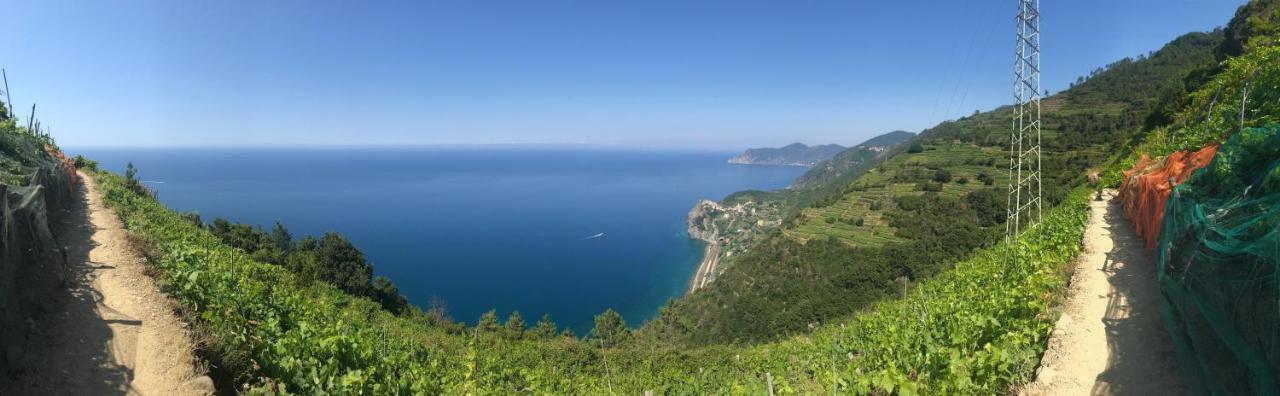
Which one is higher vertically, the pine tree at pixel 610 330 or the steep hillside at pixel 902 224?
the steep hillside at pixel 902 224

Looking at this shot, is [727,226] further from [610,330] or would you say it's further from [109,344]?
[109,344]

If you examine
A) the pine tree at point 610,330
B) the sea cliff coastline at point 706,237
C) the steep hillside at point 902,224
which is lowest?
the sea cliff coastline at point 706,237

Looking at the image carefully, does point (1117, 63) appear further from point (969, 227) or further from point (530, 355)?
point (530, 355)

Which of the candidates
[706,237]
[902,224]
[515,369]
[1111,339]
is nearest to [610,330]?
[515,369]

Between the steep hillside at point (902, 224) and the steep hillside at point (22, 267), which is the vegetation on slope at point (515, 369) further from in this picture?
the steep hillside at point (902, 224)

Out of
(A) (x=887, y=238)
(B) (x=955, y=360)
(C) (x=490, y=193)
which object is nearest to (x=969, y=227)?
(A) (x=887, y=238)

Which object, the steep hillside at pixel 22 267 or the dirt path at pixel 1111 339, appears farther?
the dirt path at pixel 1111 339

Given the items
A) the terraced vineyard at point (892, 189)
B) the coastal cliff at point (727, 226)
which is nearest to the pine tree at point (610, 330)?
the terraced vineyard at point (892, 189)

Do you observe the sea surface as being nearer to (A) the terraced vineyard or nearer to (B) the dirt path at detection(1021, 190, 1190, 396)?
(A) the terraced vineyard
